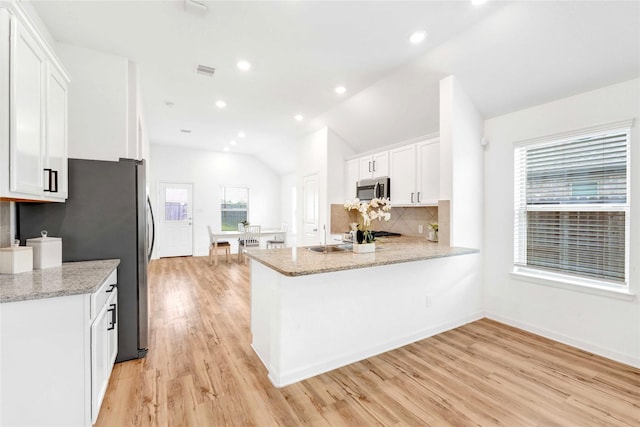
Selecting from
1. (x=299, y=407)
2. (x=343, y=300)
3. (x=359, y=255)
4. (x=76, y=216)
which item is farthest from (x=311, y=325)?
(x=76, y=216)

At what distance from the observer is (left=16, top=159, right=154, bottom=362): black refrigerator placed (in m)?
2.25

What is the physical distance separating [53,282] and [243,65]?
2.70 metres

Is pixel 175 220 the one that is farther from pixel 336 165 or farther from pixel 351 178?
pixel 351 178

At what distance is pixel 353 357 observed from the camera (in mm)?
2424

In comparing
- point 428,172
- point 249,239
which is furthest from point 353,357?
point 249,239

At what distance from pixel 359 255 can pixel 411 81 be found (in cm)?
225

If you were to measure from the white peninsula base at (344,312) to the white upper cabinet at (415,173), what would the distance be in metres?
0.97

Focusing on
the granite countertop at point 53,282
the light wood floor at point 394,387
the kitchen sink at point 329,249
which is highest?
the kitchen sink at point 329,249

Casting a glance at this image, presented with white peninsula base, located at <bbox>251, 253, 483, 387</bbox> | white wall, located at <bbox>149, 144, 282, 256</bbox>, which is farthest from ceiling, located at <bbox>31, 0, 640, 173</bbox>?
white wall, located at <bbox>149, 144, 282, 256</bbox>

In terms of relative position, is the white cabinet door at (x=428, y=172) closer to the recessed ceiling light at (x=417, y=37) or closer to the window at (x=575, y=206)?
the window at (x=575, y=206)

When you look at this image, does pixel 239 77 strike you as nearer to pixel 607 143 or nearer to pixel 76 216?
pixel 76 216

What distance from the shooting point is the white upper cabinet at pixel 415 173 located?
3.59 metres

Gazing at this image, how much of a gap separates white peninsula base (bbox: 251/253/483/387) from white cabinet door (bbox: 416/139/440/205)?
898mm

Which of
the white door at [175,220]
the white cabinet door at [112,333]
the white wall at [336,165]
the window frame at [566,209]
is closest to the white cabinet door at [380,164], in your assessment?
the white wall at [336,165]
